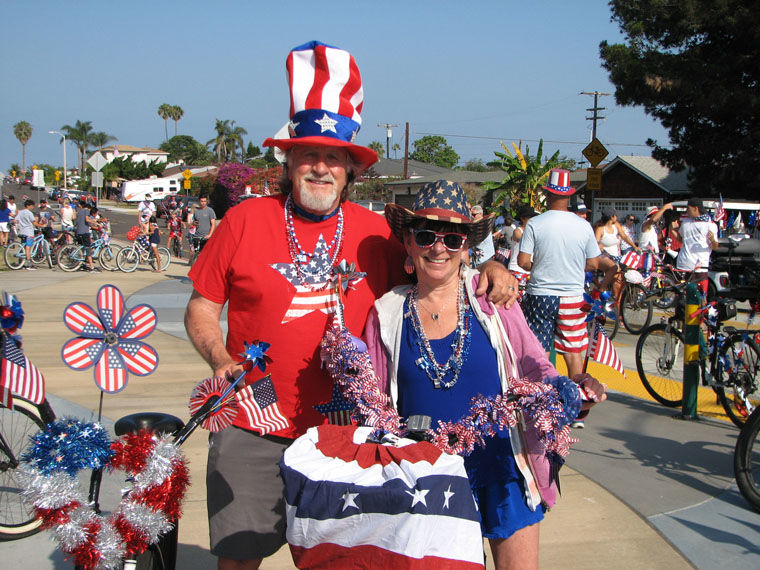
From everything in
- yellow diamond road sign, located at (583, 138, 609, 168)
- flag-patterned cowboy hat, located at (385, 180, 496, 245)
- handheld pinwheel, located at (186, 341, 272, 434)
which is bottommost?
handheld pinwheel, located at (186, 341, 272, 434)

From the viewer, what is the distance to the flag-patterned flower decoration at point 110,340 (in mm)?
2074

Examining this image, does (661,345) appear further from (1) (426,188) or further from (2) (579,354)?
(1) (426,188)

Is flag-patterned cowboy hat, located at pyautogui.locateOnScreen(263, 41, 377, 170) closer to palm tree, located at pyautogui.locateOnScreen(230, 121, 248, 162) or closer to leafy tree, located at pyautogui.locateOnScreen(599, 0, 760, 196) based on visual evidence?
leafy tree, located at pyautogui.locateOnScreen(599, 0, 760, 196)

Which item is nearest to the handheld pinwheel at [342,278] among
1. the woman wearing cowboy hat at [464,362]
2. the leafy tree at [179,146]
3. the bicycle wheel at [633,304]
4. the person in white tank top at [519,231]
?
the woman wearing cowboy hat at [464,362]

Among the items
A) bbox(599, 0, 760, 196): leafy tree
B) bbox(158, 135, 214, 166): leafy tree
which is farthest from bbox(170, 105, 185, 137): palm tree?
bbox(599, 0, 760, 196): leafy tree

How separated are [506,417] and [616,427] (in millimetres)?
4069

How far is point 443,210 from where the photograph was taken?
2.34 metres

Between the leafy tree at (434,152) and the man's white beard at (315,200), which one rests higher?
the leafy tree at (434,152)

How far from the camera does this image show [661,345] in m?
6.92

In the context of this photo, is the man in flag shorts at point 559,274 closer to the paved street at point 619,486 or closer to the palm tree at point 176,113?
the paved street at point 619,486

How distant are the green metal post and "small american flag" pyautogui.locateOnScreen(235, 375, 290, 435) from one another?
4.61 meters

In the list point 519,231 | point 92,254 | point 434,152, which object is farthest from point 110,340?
point 434,152

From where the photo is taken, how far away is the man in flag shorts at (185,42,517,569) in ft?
7.83

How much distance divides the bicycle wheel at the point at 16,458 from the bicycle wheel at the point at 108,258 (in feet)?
49.9
